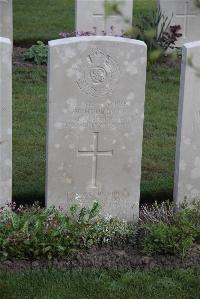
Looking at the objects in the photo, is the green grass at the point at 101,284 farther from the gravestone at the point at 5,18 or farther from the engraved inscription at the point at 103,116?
the gravestone at the point at 5,18

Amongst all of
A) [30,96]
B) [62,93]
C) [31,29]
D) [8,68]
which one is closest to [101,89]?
[62,93]

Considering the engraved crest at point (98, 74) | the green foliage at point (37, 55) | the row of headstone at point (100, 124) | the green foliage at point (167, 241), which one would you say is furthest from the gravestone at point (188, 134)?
the green foliage at point (37, 55)

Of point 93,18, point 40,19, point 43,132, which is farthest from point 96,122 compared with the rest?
point 40,19

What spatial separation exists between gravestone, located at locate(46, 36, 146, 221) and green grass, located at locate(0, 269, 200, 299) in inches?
33.6

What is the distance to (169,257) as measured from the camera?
5.57 metres

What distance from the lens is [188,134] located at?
19.9 feet

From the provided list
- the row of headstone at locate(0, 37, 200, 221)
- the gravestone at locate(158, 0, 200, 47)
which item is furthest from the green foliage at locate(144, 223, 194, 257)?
the gravestone at locate(158, 0, 200, 47)

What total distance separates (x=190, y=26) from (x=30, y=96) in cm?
400

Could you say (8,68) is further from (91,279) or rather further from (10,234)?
(91,279)

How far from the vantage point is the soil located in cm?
537

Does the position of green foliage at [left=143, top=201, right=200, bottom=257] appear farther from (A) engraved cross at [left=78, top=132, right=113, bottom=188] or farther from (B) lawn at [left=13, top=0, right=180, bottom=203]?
(B) lawn at [left=13, top=0, right=180, bottom=203]

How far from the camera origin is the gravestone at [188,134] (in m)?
5.95

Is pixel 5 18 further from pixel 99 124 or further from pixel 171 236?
pixel 171 236

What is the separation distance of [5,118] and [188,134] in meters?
1.48
